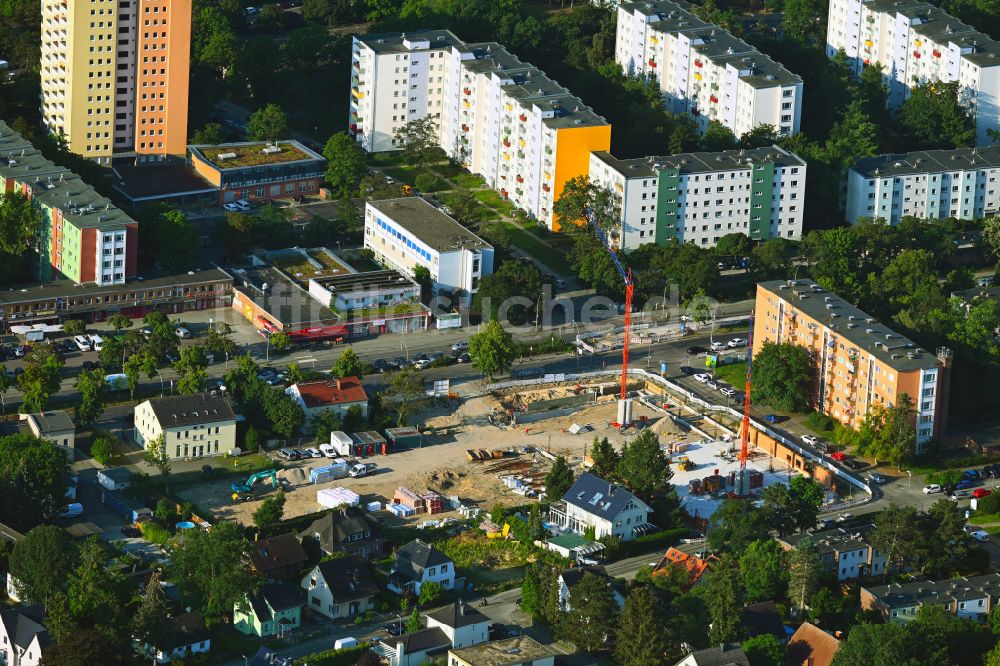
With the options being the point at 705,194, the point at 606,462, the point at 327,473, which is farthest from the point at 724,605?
the point at 705,194

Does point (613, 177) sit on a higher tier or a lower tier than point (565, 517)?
higher

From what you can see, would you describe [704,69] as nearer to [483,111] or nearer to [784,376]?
[483,111]

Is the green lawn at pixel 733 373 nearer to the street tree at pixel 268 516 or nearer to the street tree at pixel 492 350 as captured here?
the street tree at pixel 492 350

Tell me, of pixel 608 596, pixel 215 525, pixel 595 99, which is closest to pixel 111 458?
pixel 215 525

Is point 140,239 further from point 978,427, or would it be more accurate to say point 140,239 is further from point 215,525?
point 978,427

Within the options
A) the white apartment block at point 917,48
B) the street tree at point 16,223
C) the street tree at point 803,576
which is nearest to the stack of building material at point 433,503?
the street tree at point 803,576

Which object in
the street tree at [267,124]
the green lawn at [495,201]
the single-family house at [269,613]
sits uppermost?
the street tree at [267,124]
